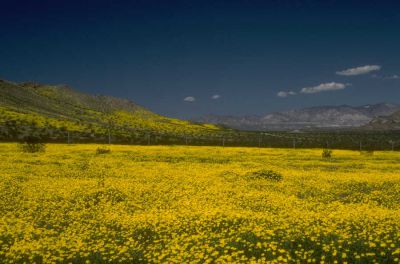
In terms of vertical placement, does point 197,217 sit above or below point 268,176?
below

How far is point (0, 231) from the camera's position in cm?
1348

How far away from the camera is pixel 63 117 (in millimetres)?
84875

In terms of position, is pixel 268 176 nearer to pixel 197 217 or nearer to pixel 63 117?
pixel 197 217

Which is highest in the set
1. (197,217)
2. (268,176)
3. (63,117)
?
(63,117)

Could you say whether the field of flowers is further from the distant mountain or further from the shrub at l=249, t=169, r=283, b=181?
the distant mountain

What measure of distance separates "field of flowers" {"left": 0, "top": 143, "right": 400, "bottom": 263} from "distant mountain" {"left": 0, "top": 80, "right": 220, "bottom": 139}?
3758 cm

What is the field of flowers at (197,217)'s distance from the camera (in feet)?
37.6

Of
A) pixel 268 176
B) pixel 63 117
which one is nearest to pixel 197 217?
pixel 268 176

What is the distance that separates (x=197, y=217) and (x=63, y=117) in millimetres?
74766

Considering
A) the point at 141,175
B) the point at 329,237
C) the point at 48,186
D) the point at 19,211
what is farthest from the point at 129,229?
the point at 141,175

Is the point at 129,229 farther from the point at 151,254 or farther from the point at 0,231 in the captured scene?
the point at 0,231

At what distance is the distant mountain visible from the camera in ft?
202

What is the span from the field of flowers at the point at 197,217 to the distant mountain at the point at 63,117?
37585mm

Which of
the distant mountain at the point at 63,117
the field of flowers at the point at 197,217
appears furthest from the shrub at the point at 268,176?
the distant mountain at the point at 63,117
